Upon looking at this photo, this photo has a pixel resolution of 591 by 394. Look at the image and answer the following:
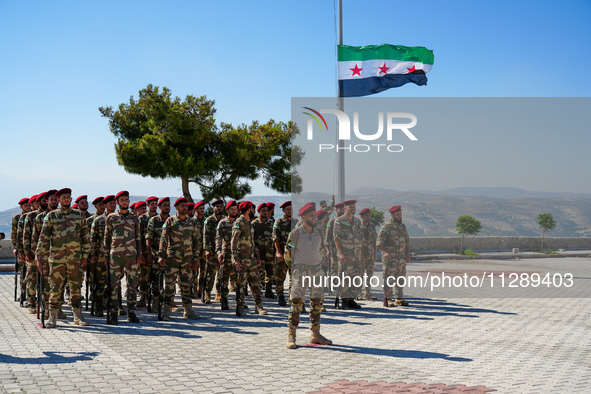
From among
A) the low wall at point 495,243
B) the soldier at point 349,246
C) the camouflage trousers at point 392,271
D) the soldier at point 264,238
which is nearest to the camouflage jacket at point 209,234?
the soldier at point 264,238

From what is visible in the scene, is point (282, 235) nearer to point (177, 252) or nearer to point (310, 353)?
point (177, 252)

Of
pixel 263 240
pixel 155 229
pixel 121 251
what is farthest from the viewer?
pixel 263 240

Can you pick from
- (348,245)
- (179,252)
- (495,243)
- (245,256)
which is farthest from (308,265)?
(495,243)

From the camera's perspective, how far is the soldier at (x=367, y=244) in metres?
12.1

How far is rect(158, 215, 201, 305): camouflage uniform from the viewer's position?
9.31 meters

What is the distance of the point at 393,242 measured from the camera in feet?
36.9

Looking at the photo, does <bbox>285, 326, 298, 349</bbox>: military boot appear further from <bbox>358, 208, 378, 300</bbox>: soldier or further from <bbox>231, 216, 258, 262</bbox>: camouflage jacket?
<bbox>358, 208, 378, 300</bbox>: soldier

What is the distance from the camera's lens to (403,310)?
35.9 feet

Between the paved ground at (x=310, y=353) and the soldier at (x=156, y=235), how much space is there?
514 millimetres

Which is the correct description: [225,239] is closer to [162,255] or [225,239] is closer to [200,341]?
[162,255]

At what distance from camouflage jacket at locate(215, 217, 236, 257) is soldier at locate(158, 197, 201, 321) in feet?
2.14

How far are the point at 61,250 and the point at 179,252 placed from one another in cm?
182

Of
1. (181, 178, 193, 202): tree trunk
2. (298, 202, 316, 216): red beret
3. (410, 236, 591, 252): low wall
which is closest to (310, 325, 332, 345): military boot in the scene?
(298, 202, 316, 216): red beret

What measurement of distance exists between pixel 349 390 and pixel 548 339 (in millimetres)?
4221
